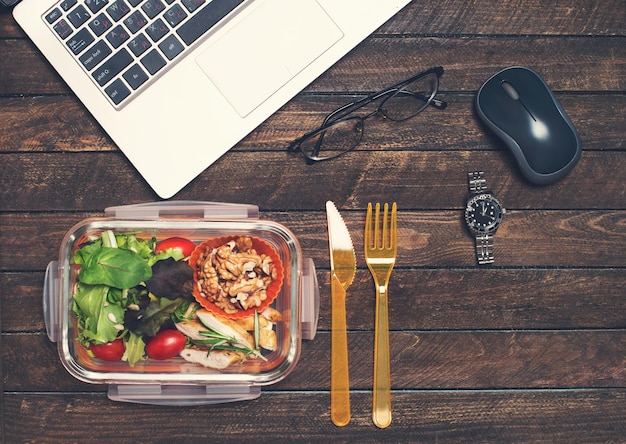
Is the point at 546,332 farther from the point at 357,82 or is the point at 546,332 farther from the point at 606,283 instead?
the point at 357,82

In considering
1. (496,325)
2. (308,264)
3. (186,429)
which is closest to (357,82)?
(308,264)

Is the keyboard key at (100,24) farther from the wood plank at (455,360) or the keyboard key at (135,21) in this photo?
the wood plank at (455,360)

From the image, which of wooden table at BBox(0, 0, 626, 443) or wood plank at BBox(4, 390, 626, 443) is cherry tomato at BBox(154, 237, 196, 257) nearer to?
wooden table at BBox(0, 0, 626, 443)

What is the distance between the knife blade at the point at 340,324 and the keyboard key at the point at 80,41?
1.29 feet

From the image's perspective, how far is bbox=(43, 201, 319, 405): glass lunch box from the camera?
785 mm

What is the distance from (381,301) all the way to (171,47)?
422 mm

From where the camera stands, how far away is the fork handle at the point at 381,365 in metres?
0.83

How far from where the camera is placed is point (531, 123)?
800 millimetres

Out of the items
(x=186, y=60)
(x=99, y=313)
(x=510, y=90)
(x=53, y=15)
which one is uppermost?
(x=53, y=15)

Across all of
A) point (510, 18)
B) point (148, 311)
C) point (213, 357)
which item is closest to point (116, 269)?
point (148, 311)

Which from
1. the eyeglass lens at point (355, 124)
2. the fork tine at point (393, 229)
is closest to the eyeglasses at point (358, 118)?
the eyeglass lens at point (355, 124)

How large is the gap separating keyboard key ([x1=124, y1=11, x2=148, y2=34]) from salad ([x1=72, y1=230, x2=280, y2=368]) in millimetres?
251

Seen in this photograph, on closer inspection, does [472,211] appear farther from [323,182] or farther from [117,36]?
[117,36]

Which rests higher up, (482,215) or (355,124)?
(355,124)
